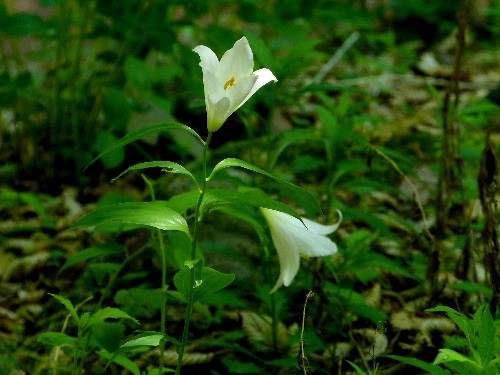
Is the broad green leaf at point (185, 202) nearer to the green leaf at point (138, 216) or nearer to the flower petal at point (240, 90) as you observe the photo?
the green leaf at point (138, 216)

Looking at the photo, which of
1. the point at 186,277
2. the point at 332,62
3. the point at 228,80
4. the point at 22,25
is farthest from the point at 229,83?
the point at 332,62

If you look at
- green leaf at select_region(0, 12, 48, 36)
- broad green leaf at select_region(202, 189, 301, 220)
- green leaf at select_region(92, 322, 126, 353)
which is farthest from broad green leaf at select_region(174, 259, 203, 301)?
green leaf at select_region(0, 12, 48, 36)

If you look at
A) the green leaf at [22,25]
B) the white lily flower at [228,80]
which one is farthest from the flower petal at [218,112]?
the green leaf at [22,25]

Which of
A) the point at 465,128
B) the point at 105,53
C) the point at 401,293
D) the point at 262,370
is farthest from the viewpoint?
the point at 465,128

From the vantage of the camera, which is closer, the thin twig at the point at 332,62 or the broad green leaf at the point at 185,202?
the broad green leaf at the point at 185,202

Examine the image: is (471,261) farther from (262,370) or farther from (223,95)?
(223,95)

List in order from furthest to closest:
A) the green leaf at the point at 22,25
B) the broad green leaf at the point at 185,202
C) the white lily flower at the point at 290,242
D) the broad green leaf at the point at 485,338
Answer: the green leaf at the point at 22,25
the white lily flower at the point at 290,242
the broad green leaf at the point at 185,202
the broad green leaf at the point at 485,338

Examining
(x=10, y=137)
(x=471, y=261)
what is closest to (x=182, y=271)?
(x=471, y=261)
